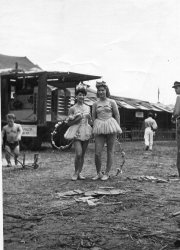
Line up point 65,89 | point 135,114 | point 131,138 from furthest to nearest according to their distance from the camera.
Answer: point 135,114 → point 131,138 → point 65,89

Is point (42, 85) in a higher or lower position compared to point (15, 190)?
higher

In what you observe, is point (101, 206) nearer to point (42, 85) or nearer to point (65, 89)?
point (42, 85)

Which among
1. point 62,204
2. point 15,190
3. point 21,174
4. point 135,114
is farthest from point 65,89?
point 135,114

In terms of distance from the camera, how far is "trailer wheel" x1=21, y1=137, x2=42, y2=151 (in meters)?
13.8

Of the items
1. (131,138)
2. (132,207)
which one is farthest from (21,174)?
(131,138)

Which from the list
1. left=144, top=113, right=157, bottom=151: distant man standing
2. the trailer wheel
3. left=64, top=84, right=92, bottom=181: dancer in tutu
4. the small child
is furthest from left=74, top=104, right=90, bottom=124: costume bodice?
left=144, top=113, right=157, bottom=151: distant man standing

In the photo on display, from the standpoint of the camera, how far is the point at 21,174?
7230 millimetres

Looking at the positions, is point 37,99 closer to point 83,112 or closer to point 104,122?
point 83,112

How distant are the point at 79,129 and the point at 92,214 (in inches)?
104

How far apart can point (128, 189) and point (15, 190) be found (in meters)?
1.54

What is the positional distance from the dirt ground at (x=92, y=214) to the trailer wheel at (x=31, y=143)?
23.6 ft

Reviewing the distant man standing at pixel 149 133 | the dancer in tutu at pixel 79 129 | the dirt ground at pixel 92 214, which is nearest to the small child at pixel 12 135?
the dirt ground at pixel 92 214

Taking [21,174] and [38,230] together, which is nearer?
[38,230]

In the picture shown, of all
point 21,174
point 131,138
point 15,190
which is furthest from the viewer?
point 131,138
